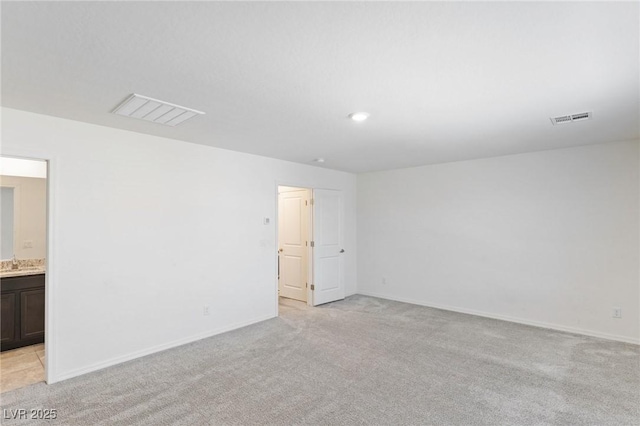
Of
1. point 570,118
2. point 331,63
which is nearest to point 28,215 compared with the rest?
point 331,63

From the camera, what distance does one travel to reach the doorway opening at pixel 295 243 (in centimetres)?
584

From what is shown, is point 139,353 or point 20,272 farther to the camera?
point 20,272

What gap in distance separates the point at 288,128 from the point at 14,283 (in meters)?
3.63

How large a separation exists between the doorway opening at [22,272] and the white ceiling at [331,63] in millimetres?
1600

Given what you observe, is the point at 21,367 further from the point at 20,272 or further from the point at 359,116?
the point at 359,116

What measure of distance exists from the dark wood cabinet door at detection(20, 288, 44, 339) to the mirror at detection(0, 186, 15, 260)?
90 centimetres

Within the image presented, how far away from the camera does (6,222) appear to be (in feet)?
14.1

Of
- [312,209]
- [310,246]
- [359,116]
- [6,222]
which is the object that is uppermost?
[359,116]

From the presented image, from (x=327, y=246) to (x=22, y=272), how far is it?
4.26m

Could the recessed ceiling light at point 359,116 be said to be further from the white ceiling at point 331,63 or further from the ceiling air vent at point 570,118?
the ceiling air vent at point 570,118

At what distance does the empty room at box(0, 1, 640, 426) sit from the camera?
1.78 meters

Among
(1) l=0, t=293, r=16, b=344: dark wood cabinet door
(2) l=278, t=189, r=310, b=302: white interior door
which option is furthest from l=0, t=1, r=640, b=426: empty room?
(2) l=278, t=189, r=310, b=302: white interior door

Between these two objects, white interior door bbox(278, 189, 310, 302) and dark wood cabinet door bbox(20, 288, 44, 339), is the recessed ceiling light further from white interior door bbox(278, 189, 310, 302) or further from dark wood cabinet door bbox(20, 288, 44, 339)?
dark wood cabinet door bbox(20, 288, 44, 339)

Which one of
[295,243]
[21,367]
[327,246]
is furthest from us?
[295,243]
